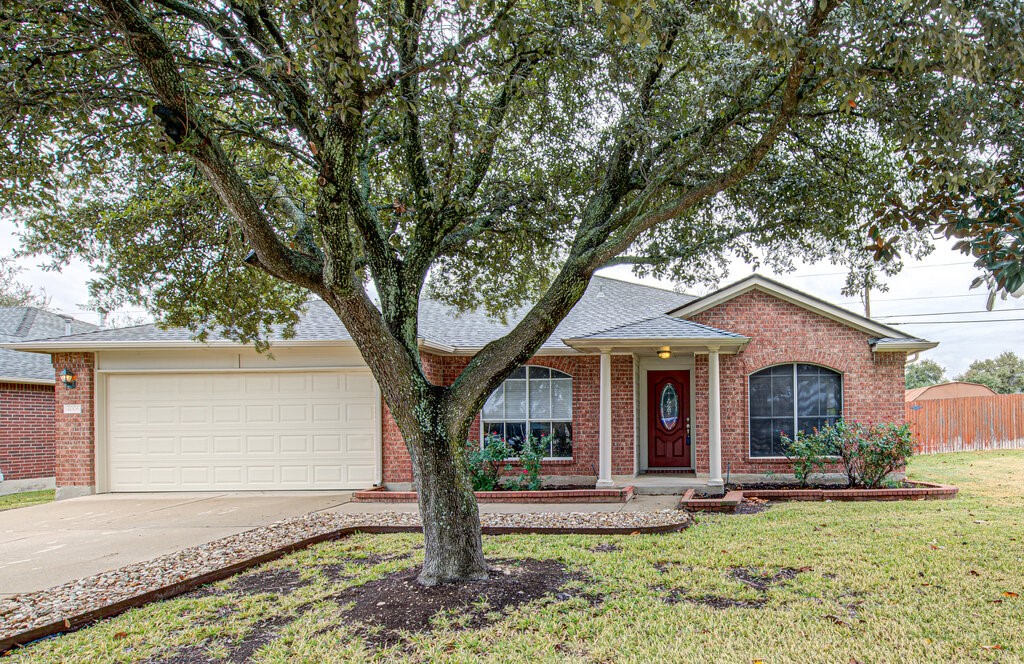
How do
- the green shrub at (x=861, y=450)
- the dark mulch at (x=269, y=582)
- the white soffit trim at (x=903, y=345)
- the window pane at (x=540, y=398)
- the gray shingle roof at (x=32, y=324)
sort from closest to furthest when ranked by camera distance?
the dark mulch at (x=269, y=582) < the green shrub at (x=861, y=450) < the white soffit trim at (x=903, y=345) < the window pane at (x=540, y=398) < the gray shingle roof at (x=32, y=324)

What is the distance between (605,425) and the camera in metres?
11.6

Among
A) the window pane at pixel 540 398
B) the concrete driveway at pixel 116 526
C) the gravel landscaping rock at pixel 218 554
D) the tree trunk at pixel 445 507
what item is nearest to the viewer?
the gravel landscaping rock at pixel 218 554

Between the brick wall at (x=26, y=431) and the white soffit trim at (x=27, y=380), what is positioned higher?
the white soffit trim at (x=27, y=380)

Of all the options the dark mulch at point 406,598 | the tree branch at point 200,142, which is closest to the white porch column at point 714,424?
the dark mulch at point 406,598

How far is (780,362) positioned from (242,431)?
1061cm

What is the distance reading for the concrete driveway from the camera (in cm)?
695

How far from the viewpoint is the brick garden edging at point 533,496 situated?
10.6 meters

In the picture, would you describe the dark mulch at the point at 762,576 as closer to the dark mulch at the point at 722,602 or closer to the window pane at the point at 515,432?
the dark mulch at the point at 722,602

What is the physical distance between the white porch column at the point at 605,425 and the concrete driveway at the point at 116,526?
4.60m

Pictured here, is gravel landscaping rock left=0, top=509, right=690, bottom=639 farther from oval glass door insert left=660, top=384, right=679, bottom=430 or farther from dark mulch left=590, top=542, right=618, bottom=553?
oval glass door insert left=660, top=384, right=679, bottom=430

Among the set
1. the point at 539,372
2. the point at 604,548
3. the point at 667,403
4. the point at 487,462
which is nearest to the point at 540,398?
the point at 539,372

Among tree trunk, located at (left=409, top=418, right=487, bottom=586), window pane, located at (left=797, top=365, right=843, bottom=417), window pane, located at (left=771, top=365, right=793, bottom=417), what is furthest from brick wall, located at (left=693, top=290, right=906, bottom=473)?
tree trunk, located at (left=409, top=418, right=487, bottom=586)

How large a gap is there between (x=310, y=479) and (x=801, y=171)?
9890 millimetres

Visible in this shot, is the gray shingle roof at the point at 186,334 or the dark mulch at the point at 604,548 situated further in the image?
the gray shingle roof at the point at 186,334
